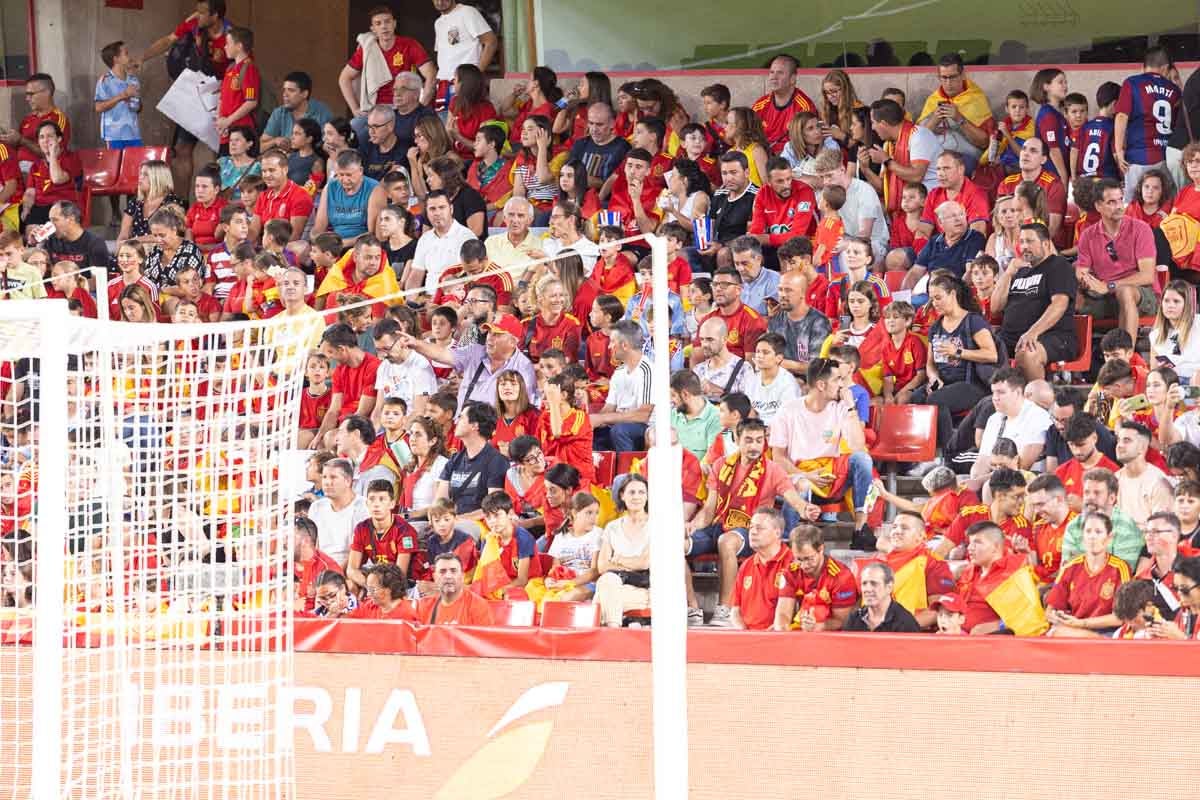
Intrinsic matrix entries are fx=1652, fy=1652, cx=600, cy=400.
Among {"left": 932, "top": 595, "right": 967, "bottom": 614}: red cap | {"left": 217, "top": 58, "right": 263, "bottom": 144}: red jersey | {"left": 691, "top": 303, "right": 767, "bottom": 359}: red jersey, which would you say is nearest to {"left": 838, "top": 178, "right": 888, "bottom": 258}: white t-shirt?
{"left": 691, "top": 303, "right": 767, "bottom": 359}: red jersey

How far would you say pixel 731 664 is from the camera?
787 centimetres

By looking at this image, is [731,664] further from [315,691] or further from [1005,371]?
[1005,371]

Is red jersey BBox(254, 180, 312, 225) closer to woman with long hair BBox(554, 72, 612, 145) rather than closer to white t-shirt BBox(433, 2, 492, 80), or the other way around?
white t-shirt BBox(433, 2, 492, 80)

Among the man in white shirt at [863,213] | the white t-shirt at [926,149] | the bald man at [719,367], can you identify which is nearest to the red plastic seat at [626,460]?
the bald man at [719,367]

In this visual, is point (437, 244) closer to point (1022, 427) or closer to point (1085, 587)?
point (1022, 427)

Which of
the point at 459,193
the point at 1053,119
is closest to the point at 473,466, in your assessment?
the point at 459,193

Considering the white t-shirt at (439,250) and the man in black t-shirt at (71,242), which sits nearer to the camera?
the white t-shirt at (439,250)

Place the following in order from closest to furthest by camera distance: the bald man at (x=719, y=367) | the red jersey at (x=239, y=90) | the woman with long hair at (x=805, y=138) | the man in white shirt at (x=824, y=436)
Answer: the man in white shirt at (x=824, y=436), the bald man at (x=719, y=367), the woman with long hair at (x=805, y=138), the red jersey at (x=239, y=90)

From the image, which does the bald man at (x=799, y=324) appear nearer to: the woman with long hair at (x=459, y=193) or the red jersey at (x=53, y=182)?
the woman with long hair at (x=459, y=193)

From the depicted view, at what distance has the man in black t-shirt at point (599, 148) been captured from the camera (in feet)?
45.2

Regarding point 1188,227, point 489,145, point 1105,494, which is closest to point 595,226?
point 489,145

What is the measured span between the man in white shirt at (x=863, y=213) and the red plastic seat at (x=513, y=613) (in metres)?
4.62

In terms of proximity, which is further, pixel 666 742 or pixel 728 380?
pixel 728 380

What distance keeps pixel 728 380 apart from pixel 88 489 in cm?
523
